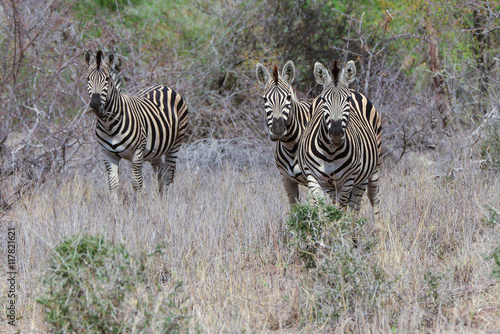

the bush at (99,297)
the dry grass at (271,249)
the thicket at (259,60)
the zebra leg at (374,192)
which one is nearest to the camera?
the bush at (99,297)

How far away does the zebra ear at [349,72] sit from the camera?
4952 mm

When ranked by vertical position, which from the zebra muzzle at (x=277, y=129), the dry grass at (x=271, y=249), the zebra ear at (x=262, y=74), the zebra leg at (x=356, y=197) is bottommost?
the dry grass at (x=271, y=249)

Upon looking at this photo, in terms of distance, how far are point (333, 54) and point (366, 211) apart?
5.98 m

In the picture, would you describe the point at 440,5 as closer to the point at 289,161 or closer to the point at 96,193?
the point at 289,161

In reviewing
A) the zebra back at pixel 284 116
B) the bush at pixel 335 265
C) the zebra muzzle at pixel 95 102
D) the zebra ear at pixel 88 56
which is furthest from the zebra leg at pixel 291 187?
the zebra ear at pixel 88 56

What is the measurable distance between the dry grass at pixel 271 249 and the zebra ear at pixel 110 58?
Result: 178 centimetres

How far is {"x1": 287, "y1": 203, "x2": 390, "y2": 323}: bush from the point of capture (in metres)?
3.72

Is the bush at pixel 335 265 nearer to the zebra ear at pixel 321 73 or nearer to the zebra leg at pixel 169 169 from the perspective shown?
the zebra ear at pixel 321 73

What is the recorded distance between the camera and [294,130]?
5570 millimetres

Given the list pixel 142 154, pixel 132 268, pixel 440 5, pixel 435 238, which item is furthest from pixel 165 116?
pixel 440 5

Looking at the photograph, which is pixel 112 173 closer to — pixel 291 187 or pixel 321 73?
pixel 291 187

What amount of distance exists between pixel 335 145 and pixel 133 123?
3.35 meters

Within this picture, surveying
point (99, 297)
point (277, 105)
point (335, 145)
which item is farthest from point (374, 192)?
point (99, 297)

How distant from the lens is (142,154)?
290 inches
